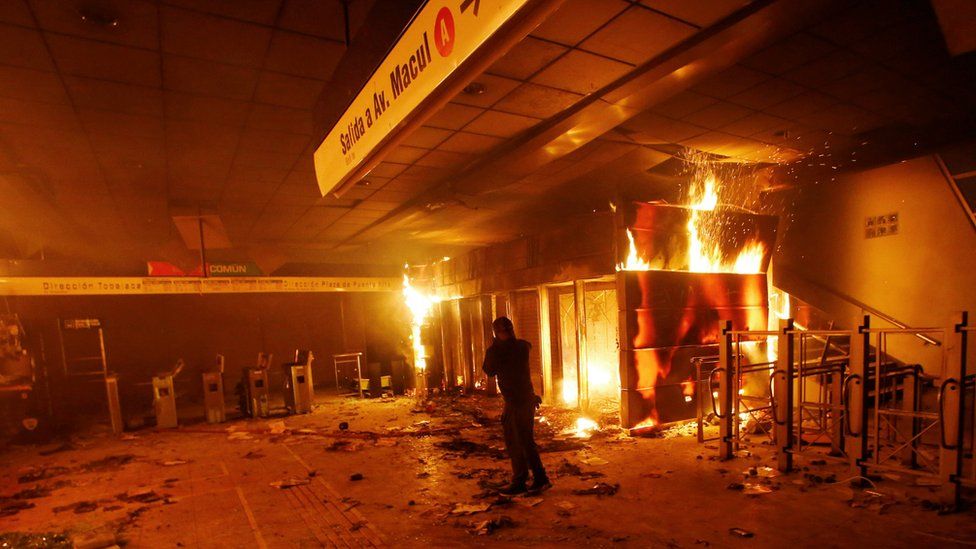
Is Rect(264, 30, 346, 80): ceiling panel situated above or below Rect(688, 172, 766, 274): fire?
above

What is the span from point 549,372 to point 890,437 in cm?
551

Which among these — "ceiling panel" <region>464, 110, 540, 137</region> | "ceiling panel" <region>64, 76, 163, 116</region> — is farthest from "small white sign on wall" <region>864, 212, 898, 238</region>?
"ceiling panel" <region>64, 76, 163, 116</region>

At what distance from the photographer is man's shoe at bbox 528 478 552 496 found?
504 centimetres

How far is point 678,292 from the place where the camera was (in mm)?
7719

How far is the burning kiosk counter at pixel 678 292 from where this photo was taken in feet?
24.0

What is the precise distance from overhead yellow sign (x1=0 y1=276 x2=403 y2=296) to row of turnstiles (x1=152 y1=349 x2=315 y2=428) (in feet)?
9.93

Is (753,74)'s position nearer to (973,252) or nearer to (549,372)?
(973,252)

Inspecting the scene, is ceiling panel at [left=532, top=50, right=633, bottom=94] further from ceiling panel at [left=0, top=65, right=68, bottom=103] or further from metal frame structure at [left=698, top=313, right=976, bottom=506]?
ceiling panel at [left=0, top=65, right=68, bottom=103]

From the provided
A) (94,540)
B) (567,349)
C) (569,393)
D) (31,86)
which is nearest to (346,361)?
(567,349)

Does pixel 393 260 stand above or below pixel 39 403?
above

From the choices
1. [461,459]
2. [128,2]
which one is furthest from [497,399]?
[128,2]

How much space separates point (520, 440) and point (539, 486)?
580 millimetres

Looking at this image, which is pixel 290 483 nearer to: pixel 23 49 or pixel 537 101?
pixel 23 49

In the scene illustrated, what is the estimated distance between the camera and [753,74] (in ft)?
17.2
